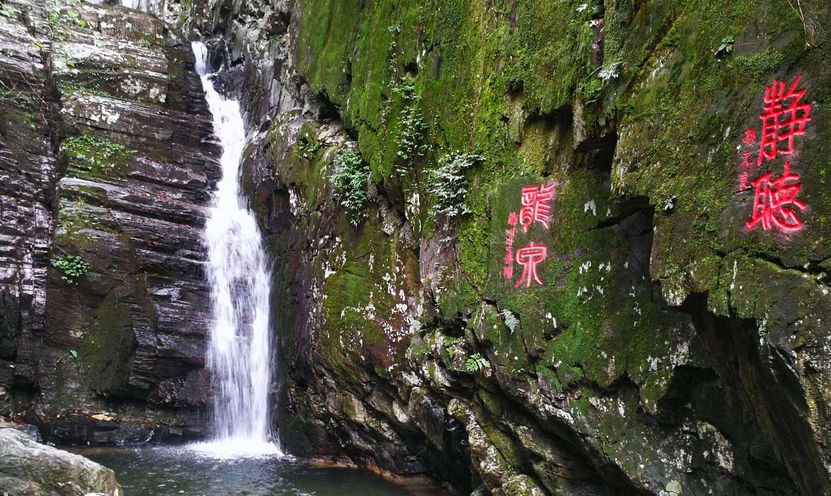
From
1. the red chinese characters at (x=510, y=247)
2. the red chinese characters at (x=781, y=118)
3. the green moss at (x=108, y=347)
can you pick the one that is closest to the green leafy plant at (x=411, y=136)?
the red chinese characters at (x=510, y=247)

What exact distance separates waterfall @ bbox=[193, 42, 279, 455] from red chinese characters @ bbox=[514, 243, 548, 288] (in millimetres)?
6184

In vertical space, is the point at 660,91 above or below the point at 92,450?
above

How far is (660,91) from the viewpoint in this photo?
13.8 feet

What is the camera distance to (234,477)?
25.8 feet

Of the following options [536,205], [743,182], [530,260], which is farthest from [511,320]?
[743,182]

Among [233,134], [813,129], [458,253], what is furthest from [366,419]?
[233,134]

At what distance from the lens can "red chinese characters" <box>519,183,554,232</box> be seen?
215 inches

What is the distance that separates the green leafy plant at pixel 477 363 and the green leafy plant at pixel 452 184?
1648 mm

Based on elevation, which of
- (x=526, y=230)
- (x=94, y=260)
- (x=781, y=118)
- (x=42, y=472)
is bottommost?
(x=42, y=472)

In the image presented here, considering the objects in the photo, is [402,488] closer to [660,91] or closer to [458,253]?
[458,253]

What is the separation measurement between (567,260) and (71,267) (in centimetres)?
905

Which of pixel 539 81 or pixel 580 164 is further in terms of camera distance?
pixel 539 81

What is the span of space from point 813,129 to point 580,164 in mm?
2204

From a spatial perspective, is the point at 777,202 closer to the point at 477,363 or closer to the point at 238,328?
the point at 477,363
